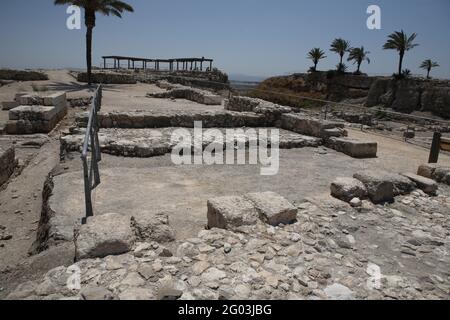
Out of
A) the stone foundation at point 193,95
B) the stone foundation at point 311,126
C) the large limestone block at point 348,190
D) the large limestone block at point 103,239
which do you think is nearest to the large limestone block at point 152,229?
the large limestone block at point 103,239

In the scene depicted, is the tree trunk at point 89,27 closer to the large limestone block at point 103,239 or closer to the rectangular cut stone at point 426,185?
the large limestone block at point 103,239

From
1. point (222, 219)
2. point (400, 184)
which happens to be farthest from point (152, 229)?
point (400, 184)

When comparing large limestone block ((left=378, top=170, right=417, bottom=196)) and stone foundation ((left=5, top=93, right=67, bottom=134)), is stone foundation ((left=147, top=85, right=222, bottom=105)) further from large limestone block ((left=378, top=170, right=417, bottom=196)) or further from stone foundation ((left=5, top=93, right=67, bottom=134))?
large limestone block ((left=378, top=170, right=417, bottom=196))

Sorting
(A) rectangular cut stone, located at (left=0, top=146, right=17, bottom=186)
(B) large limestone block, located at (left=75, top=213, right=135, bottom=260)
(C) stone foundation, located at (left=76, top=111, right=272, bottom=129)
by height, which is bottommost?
(A) rectangular cut stone, located at (left=0, top=146, right=17, bottom=186)

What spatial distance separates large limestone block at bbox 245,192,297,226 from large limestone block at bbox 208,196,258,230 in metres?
0.09

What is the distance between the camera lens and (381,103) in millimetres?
36031

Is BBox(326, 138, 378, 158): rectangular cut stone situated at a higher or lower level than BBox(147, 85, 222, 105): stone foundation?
lower

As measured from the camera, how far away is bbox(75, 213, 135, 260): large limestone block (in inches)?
123

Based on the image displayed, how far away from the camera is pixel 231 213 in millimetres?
3824

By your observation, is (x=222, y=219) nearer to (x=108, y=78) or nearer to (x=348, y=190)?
(x=348, y=190)

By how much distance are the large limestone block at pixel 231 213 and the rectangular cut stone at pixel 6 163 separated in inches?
200

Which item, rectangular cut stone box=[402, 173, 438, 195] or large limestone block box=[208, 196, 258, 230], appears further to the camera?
rectangular cut stone box=[402, 173, 438, 195]

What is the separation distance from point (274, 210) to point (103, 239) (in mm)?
1917

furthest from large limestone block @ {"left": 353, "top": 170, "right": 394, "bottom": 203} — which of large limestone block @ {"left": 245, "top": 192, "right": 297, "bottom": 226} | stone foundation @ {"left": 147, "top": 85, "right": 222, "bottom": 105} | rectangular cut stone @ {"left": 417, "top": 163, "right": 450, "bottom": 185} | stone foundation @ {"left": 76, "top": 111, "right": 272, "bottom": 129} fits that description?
stone foundation @ {"left": 147, "top": 85, "right": 222, "bottom": 105}
